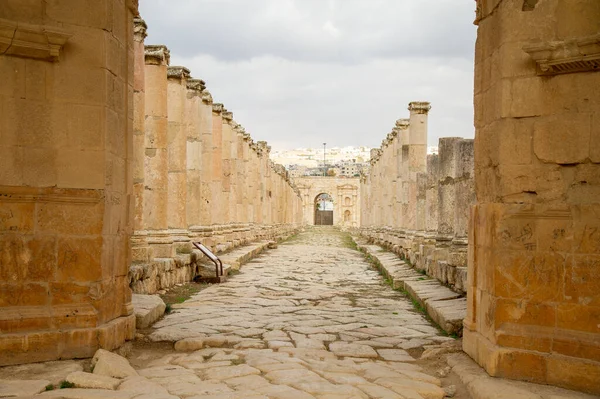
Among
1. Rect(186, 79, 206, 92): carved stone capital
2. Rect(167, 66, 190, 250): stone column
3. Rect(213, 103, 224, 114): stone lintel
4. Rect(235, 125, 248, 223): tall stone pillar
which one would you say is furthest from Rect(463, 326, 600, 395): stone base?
Rect(235, 125, 248, 223): tall stone pillar

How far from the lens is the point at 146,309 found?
6.41m

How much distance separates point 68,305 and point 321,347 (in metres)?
2.38

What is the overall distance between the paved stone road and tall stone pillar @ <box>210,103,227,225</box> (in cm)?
686

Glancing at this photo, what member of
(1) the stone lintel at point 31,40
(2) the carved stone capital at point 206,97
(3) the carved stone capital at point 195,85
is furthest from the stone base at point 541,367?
(2) the carved stone capital at point 206,97

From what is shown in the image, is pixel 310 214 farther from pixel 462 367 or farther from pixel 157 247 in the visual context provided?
pixel 462 367

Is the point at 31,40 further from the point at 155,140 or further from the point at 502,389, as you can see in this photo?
the point at 155,140

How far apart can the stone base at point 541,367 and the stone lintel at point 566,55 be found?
222cm

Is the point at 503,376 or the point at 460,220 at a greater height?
the point at 460,220

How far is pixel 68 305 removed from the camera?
4.89m

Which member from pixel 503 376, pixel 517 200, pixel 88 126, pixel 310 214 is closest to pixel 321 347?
pixel 503 376

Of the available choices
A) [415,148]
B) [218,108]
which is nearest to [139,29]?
[218,108]

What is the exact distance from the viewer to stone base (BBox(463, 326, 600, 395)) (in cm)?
421

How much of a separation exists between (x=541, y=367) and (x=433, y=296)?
3.37 meters

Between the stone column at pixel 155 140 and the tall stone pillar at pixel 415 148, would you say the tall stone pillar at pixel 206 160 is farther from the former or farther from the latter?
the tall stone pillar at pixel 415 148
